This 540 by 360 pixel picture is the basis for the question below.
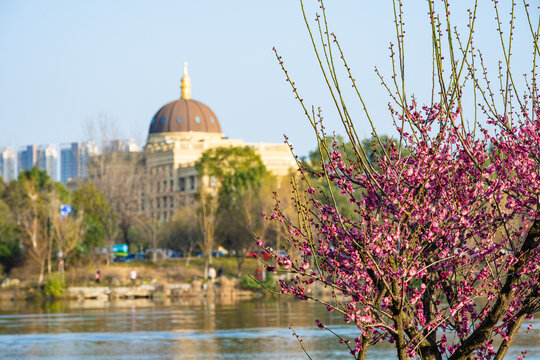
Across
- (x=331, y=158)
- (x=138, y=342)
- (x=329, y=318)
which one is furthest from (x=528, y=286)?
(x=329, y=318)

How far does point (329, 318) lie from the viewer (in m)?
35.2

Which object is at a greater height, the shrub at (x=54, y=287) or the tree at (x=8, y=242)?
the tree at (x=8, y=242)

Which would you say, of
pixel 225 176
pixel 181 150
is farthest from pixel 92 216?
pixel 181 150

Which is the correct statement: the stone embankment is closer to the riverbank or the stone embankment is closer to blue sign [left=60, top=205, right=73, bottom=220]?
the riverbank

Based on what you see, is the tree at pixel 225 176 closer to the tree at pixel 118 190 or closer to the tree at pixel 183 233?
the tree at pixel 183 233

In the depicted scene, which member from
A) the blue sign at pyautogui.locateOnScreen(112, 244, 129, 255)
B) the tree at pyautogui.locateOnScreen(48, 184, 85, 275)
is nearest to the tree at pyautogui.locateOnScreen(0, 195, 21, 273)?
the tree at pyautogui.locateOnScreen(48, 184, 85, 275)

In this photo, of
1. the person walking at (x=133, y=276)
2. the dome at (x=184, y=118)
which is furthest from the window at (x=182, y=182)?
the person walking at (x=133, y=276)

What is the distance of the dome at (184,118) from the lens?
462 feet

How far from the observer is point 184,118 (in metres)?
141

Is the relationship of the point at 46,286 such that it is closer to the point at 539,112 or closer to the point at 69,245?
the point at 69,245

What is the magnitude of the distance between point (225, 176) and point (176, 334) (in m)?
55.8

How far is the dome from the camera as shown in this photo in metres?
141

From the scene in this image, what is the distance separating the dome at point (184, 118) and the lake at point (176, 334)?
320 ft

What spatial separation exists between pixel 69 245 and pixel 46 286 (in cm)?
591
